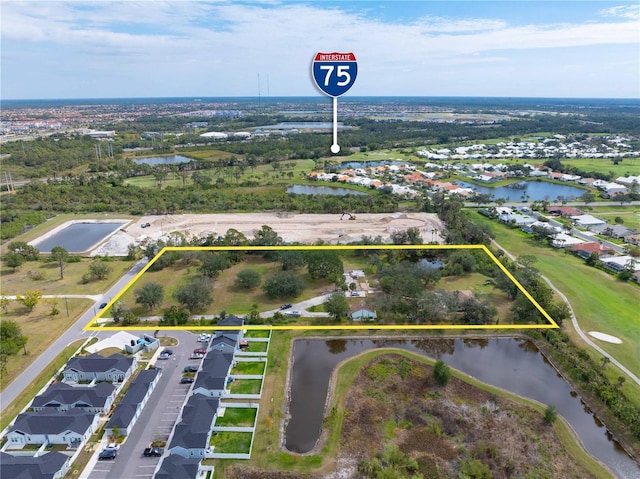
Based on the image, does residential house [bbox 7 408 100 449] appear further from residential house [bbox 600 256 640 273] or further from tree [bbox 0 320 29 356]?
residential house [bbox 600 256 640 273]

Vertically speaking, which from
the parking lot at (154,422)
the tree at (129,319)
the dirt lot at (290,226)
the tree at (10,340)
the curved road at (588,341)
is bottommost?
the parking lot at (154,422)

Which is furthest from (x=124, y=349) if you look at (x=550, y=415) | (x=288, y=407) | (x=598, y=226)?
(x=598, y=226)

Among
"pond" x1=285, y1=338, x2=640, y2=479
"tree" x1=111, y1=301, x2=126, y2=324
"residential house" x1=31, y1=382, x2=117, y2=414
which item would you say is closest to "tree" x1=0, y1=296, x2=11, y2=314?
"tree" x1=111, y1=301, x2=126, y2=324

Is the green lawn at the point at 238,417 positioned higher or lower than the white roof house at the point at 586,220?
lower

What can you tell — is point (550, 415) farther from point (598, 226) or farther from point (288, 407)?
point (598, 226)

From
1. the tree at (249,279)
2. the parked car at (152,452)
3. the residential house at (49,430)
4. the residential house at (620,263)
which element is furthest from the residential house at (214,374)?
the residential house at (620,263)

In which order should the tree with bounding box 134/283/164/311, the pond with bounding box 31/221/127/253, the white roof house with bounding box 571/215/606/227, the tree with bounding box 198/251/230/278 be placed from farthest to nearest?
the white roof house with bounding box 571/215/606/227 → the pond with bounding box 31/221/127/253 → the tree with bounding box 198/251/230/278 → the tree with bounding box 134/283/164/311

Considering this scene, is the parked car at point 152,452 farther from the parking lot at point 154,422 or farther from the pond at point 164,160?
the pond at point 164,160
